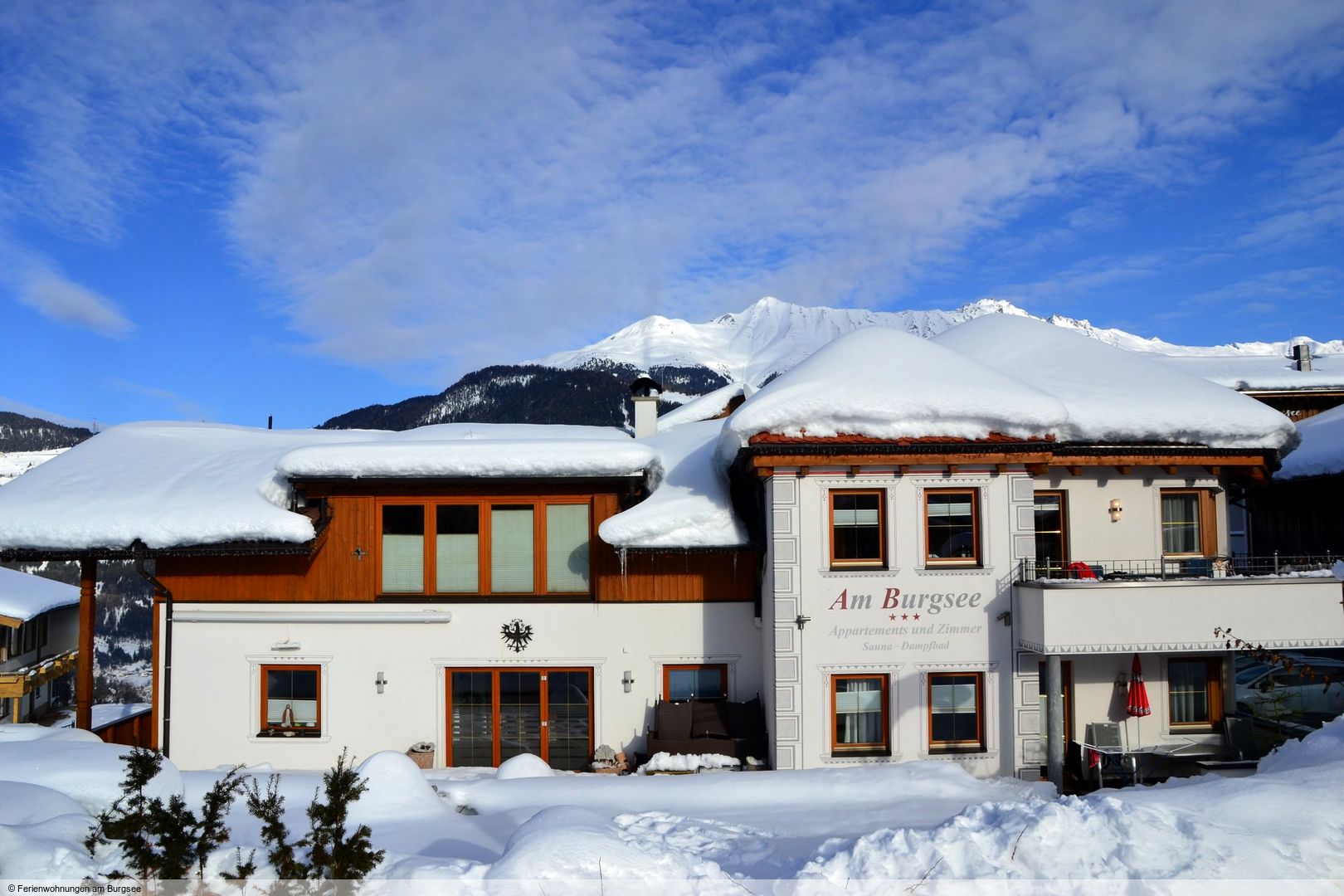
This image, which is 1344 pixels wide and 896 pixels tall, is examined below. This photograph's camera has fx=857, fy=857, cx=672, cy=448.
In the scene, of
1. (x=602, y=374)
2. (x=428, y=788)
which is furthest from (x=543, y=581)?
(x=602, y=374)

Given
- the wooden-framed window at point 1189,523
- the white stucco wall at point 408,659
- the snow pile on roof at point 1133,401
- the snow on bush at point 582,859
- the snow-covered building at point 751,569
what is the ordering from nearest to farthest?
the snow on bush at point 582,859 < the snow-covered building at point 751,569 < the snow pile on roof at point 1133,401 < the wooden-framed window at point 1189,523 < the white stucco wall at point 408,659

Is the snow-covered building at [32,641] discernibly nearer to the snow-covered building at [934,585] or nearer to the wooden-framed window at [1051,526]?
the snow-covered building at [934,585]

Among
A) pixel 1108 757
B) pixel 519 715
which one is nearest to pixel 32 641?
pixel 519 715

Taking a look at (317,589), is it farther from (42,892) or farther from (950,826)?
(950,826)

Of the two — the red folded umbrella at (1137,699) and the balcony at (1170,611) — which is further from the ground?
the balcony at (1170,611)

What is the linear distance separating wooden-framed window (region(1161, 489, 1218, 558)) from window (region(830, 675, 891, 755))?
5.79 meters

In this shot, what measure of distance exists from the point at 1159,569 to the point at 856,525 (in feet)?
18.2

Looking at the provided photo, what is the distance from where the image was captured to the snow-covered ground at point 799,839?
6.32 m

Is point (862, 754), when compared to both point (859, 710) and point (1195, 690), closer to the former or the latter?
point (859, 710)

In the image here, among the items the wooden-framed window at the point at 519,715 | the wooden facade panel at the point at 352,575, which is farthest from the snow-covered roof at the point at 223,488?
the wooden-framed window at the point at 519,715

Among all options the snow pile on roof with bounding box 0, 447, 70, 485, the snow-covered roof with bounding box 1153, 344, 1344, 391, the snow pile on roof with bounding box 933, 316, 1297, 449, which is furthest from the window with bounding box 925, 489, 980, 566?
the snow pile on roof with bounding box 0, 447, 70, 485

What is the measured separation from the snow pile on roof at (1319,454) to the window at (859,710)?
41.6 ft

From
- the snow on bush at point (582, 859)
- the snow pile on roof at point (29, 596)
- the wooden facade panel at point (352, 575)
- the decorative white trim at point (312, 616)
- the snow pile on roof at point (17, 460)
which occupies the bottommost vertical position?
the snow on bush at point (582, 859)

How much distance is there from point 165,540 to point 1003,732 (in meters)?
13.6
